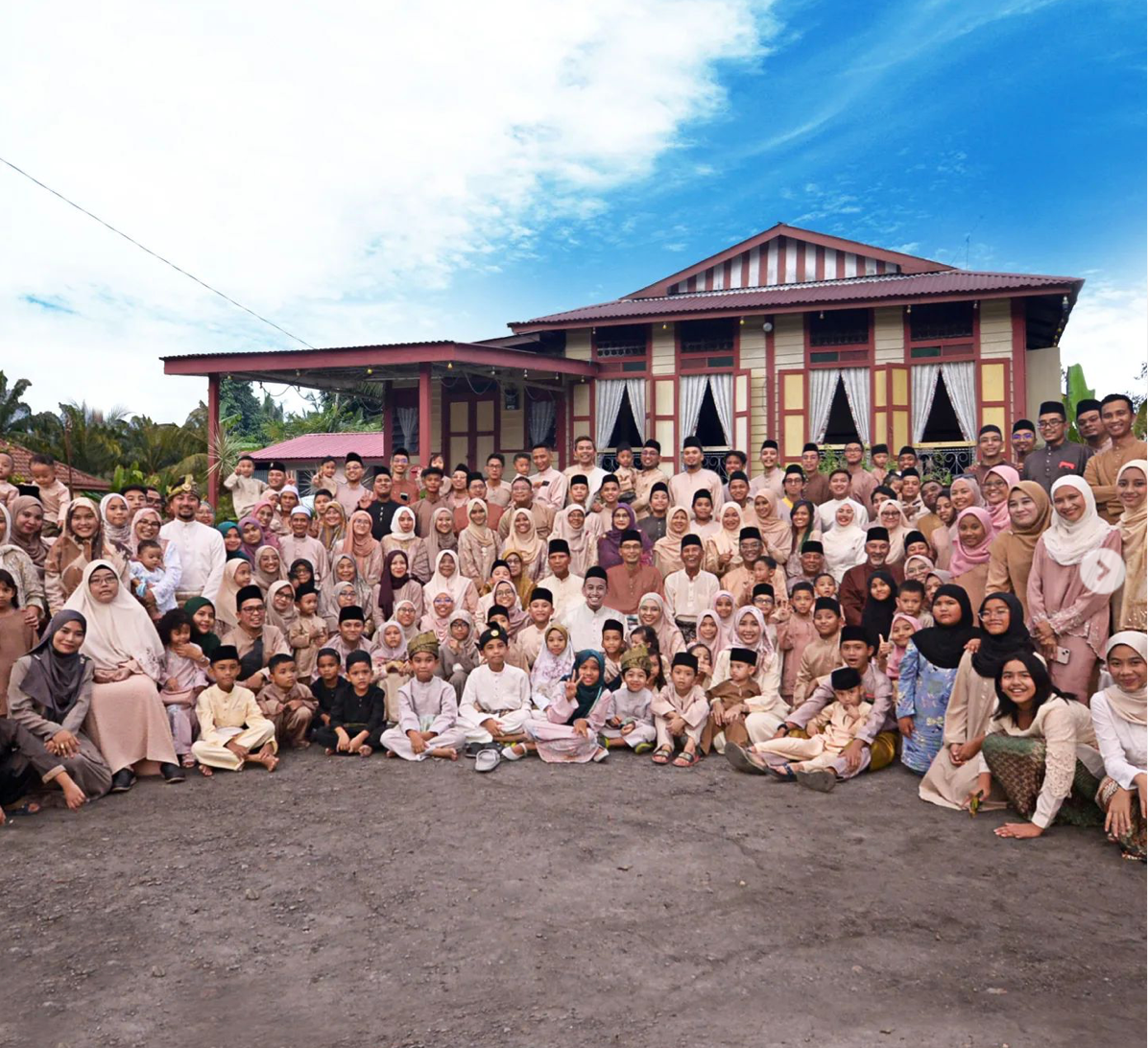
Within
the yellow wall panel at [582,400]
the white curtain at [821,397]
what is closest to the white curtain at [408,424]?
the yellow wall panel at [582,400]

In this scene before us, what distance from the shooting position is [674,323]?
1409 cm

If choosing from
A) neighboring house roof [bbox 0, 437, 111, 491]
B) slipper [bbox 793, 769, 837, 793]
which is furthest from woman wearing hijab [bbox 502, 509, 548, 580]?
neighboring house roof [bbox 0, 437, 111, 491]

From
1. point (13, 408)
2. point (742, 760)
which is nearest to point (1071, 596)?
point (742, 760)

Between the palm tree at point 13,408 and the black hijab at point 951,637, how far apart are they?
24.6m

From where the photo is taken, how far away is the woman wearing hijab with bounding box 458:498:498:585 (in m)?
7.59

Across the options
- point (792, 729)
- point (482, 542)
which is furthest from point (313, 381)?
point (792, 729)

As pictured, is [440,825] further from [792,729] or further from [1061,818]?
[1061,818]

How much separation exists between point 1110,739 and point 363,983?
11.3 ft

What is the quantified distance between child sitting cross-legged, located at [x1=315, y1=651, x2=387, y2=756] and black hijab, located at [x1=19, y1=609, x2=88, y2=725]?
1.55 meters

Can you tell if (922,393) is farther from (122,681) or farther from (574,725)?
(122,681)

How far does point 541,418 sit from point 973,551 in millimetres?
10040

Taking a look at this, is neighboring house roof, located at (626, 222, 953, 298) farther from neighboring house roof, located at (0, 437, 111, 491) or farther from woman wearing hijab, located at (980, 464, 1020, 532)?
neighboring house roof, located at (0, 437, 111, 491)

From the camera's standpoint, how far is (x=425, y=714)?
614 cm

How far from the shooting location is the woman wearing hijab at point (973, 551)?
5.93m
